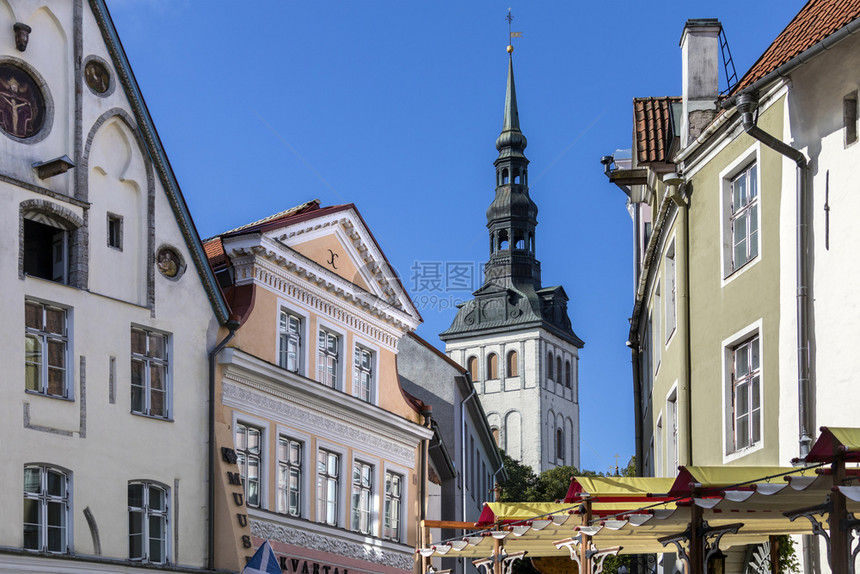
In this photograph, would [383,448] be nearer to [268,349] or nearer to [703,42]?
[268,349]

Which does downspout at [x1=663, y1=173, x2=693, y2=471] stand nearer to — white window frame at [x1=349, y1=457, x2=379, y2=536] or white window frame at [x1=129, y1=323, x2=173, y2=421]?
white window frame at [x1=129, y1=323, x2=173, y2=421]

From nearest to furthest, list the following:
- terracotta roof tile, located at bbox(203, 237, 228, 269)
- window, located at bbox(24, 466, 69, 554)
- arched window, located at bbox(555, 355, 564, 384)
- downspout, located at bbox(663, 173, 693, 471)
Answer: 1. downspout, located at bbox(663, 173, 693, 471)
2. window, located at bbox(24, 466, 69, 554)
3. terracotta roof tile, located at bbox(203, 237, 228, 269)
4. arched window, located at bbox(555, 355, 564, 384)

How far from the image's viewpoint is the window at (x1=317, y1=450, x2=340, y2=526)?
31.5 m

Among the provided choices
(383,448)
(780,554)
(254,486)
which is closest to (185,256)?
(254,486)

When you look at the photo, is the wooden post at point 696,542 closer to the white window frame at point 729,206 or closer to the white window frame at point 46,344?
the white window frame at point 729,206

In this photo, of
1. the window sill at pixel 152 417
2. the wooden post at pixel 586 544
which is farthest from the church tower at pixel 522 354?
the wooden post at pixel 586 544

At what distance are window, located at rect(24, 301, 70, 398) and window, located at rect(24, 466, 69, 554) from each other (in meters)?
1.39

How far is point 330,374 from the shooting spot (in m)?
32.5

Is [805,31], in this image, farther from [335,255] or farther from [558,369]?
[558,369]

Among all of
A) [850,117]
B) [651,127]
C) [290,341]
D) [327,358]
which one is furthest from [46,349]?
[850,117]

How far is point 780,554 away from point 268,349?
15.5 meters

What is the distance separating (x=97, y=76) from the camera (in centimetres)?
2569

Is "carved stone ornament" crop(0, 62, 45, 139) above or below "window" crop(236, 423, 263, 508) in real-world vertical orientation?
above

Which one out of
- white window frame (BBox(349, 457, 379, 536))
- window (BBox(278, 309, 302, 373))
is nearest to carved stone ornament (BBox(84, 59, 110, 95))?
window (BBox(278, 309, 302, 373))
